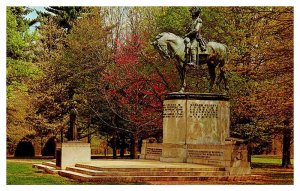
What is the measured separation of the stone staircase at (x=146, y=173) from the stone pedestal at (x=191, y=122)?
11.2ft

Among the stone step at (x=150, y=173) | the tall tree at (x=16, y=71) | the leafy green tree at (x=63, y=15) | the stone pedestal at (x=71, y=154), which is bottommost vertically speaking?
the stone step at (x=150, y=173)

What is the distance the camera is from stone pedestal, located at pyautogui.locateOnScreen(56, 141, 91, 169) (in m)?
26.1

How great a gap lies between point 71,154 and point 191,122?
5.37 m

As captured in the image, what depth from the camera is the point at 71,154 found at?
26.2m

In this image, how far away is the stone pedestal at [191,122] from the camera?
1053 inches

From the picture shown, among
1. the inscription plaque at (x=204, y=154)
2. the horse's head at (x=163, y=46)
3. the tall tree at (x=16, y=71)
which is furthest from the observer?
the tall tree at (x=16, y=71)

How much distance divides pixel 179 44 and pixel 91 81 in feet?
62.0

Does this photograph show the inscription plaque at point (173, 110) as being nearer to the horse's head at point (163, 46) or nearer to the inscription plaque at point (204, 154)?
the inscription plaque at point (204, 154)

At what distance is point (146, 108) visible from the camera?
129 feet

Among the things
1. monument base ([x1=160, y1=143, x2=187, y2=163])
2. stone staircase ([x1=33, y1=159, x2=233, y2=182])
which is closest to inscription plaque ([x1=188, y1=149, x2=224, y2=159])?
monument base ([x1=160, y1=143, x2=187, y2=163])

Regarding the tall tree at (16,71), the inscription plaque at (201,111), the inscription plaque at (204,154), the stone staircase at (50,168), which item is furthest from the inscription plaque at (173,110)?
the tall tree at (16,71)

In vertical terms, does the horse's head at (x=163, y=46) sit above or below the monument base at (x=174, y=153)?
above

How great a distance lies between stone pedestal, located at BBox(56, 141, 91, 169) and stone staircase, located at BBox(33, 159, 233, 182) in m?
2.70
